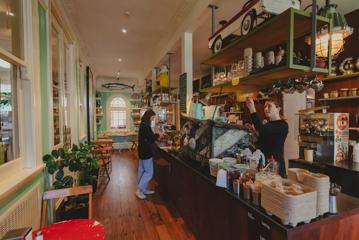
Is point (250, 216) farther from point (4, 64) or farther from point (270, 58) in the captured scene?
point (4, 64)

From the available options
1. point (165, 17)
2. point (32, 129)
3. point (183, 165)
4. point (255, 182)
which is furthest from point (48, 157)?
point (165, 17)

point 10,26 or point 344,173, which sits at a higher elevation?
point 10,26

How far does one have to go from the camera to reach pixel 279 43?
1.95 metres

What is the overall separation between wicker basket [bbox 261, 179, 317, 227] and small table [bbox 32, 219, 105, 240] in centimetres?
117

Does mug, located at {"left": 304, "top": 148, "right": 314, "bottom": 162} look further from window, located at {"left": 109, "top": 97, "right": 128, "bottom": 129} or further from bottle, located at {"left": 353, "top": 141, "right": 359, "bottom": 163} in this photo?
window, located at {"left": 109, "top": 97, "right": 128, "bottom": 129}

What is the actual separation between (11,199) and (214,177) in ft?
5.44

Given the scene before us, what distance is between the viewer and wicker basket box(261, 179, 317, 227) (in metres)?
1.08

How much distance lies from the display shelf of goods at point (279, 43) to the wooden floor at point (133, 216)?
6.61 feet

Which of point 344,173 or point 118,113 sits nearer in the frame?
point 344,173

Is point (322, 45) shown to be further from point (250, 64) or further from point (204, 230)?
point (204, 230)

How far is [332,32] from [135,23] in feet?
10.9

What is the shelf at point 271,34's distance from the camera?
1.48m

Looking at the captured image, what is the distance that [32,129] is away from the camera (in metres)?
1.95

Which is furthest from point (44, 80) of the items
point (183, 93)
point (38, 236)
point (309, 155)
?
point (309, 155)
